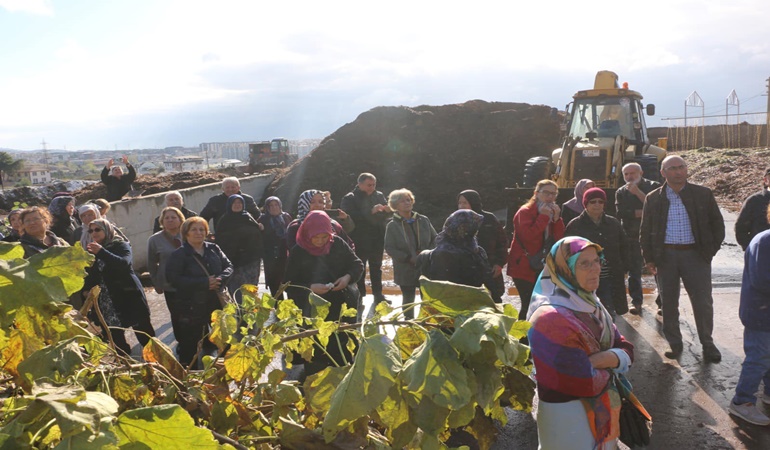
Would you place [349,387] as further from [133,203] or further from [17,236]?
[133,203]

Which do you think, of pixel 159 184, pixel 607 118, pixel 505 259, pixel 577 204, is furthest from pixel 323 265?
pixel 159 184

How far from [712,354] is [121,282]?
17.8 ft

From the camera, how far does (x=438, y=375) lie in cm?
108

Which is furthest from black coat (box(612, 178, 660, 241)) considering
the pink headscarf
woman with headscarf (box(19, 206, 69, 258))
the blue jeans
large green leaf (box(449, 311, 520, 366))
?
large green leaf (box(449, 311, 520, 366))

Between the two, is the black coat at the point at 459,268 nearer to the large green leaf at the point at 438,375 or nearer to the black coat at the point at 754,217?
the black coat at the point at 754,217

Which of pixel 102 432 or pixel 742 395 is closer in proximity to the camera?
pixel 102 432

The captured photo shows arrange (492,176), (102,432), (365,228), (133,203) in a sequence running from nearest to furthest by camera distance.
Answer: (102,432) → (365,228) → (133,203) → (492,176)

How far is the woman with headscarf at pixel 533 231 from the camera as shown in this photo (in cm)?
568

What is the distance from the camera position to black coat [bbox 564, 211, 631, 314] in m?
5.69

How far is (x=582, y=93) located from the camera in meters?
12.6

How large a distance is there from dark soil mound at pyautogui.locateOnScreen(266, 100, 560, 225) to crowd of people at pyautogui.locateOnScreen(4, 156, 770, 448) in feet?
38.7

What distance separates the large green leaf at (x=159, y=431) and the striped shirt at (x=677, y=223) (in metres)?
5.43

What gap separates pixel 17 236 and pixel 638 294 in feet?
21.5

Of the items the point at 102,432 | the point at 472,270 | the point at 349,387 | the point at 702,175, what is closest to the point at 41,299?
the point at 102,432
